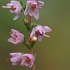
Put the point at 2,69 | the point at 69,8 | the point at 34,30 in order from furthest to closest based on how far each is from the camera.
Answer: the point at 69,8, the point at 2,69, the point at 34,30

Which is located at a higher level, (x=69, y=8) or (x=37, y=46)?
(x=69, y=8)

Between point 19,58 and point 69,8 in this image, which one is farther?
point 69,8

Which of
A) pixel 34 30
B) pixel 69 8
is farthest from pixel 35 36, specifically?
→ pixel 69 8

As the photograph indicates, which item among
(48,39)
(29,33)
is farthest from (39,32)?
Answer: (48,39)

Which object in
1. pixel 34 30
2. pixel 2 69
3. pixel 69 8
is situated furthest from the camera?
pixel 69 8

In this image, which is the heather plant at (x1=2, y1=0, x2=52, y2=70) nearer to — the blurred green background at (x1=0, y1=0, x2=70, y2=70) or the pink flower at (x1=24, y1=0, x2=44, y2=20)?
the pink flower at (x1=24, y1=0, x2=44, y2=20)

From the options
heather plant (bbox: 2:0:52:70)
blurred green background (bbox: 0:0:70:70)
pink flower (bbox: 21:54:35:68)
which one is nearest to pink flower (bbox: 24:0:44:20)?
heather plant (bbox: 2:0:52:70)

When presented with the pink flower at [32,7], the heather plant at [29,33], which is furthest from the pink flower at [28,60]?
the pink flower at [32,7]

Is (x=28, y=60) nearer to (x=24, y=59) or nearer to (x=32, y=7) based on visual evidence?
(x=24, y=59)

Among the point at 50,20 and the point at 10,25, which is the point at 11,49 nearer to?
the point at 10,25
